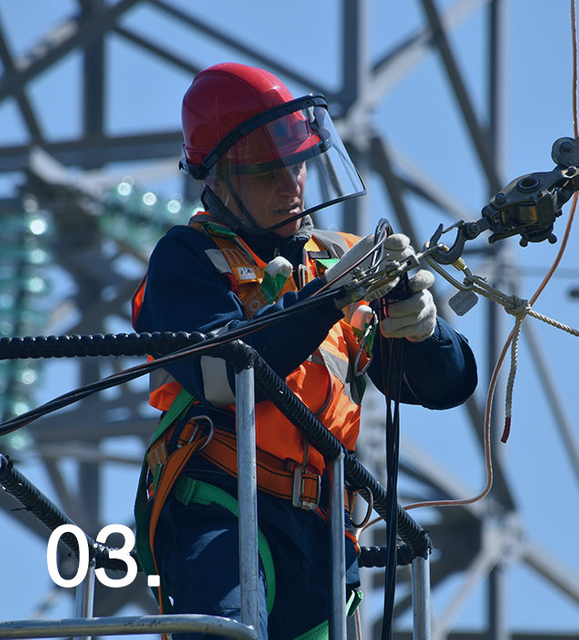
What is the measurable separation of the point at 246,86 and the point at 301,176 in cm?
31

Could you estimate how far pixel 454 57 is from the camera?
33.5 feet

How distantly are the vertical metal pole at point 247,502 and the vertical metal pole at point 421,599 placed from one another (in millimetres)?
900

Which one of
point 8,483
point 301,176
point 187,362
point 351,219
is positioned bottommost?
point 8,483

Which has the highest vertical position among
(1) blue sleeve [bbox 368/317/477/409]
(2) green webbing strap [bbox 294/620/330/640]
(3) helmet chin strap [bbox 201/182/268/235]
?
(3) helmet chin strap [bbox 201/182/268/235]

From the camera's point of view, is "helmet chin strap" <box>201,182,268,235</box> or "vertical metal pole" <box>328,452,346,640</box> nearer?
"vertical metal pole" <box>328,452,346,640</box>

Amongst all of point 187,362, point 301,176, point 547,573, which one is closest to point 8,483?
point 187,362

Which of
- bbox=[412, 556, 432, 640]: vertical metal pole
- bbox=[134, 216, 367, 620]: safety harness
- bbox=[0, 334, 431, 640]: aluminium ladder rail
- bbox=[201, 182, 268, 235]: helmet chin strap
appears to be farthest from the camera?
bbox=[201, 182, 268, 235]: helmet chin strap

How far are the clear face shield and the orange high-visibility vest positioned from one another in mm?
91

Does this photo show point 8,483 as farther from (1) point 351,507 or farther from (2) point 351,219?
(2) point 351,219

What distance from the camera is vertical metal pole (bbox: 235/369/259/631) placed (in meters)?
3.19

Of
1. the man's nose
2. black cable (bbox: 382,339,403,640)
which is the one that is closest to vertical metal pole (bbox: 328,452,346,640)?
black cable (bbox: 382,339,403,640)

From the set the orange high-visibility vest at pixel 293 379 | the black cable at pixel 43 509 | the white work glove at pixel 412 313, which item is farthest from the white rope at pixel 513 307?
the black cable at pixel 43 509

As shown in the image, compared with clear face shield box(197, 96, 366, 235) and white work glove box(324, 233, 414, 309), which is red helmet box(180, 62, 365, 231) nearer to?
clear face shield box(197, 96, 366, 235)

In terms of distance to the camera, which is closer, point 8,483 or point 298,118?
point 8,483
